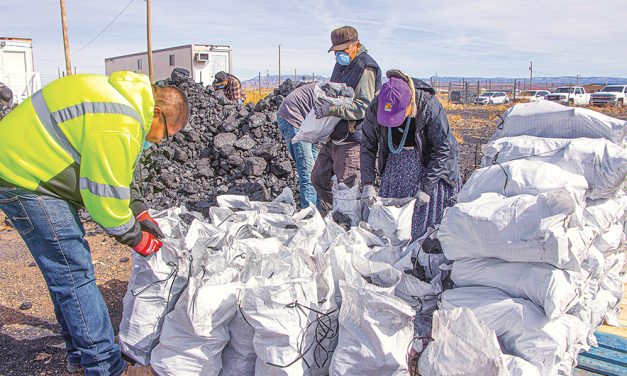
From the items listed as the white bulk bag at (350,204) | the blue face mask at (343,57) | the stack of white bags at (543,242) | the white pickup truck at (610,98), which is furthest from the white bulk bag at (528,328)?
the white pickup truck at (610,98)

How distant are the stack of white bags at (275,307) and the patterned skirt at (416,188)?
26.4 inches

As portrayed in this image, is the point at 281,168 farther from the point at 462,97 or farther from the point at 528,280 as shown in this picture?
the point at 462,97

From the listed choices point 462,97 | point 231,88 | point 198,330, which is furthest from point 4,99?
point 462,97

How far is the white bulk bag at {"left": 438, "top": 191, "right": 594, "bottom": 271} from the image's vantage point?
6.12 feet

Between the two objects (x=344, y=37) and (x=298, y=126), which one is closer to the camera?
(x=344, y=37)

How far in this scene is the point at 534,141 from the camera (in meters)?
2.60

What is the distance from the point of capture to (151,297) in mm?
2389

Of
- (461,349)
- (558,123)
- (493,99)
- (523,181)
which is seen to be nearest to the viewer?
(461,349)

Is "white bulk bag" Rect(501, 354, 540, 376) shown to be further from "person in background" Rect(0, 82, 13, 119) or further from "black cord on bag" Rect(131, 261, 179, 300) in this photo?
"person in background" Rect(0, 82, 13, 119)

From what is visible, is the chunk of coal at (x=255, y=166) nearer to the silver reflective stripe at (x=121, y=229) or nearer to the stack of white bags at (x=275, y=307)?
the stack of white bags at (x=275, y=307)

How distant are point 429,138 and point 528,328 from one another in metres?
1.55

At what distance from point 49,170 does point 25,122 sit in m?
0.22

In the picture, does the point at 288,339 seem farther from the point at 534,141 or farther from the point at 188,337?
the point at 534,141

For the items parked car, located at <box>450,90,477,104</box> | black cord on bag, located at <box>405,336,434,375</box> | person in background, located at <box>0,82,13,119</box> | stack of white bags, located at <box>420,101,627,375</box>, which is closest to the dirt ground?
stack of white bags, located at <box>420,101,627,375</box>
